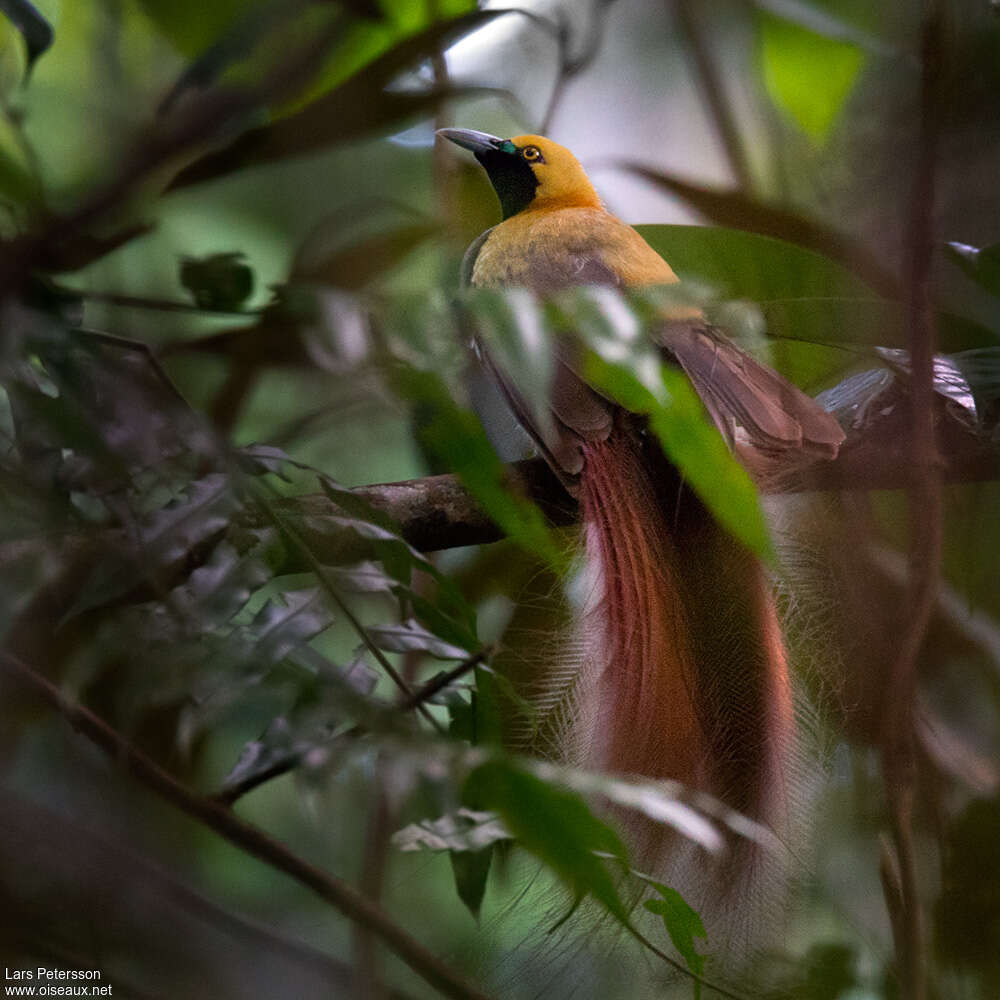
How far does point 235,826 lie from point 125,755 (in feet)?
0.28

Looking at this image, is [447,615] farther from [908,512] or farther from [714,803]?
[908,512]

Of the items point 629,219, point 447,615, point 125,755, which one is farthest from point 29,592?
point 629,219

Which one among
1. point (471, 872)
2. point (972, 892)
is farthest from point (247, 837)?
point (972, 892)

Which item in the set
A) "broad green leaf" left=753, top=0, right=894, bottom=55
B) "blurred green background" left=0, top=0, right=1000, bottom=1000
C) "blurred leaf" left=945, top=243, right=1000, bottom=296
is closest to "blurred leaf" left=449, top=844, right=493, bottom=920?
"blurred green background" left=0, top=0, right=1000, bottom=1000

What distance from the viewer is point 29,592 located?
459 millimetres

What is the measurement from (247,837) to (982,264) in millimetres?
754

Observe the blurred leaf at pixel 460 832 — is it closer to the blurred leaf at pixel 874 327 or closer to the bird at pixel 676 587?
the bird at pixel 676 587

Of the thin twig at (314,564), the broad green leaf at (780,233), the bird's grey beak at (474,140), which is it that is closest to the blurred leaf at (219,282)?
the thin twig at (314,564)

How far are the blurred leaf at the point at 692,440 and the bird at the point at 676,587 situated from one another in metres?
0.04

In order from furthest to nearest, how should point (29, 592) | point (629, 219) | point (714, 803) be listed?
point (629, 219), point (714, 803), point (29, 592)

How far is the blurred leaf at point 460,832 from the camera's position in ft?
1.48

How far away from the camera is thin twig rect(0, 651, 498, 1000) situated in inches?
18.7

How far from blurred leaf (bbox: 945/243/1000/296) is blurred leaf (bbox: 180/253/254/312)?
64cm

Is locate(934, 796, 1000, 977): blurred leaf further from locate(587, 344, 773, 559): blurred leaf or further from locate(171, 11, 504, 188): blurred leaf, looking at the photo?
locate(171, 11, 504, 188): blurred leaf
